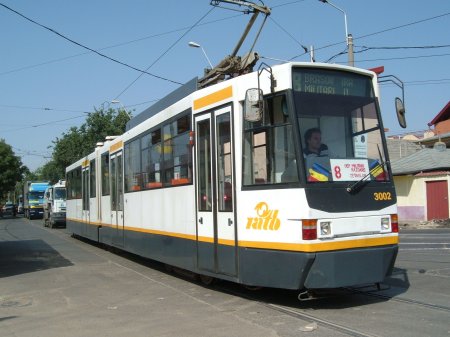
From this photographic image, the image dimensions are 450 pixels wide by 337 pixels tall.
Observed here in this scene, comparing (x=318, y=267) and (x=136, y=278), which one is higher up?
(x=318, y=267)

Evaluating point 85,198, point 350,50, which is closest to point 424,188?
point 350,50

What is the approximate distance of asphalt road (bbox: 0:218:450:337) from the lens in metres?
6.49

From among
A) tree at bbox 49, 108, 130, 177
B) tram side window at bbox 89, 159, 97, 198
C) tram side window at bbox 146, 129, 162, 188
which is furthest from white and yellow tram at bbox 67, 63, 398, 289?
tree at bbox 49, 108, 130, 177

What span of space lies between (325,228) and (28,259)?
1096 centimetres

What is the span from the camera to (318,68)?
7.60 meters

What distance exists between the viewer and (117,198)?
1466cm

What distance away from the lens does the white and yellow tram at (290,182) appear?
23.1 feet

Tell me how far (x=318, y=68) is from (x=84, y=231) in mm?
14361

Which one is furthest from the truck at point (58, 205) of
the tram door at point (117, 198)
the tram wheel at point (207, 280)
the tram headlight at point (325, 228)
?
the tram headlight at point (325, 228)

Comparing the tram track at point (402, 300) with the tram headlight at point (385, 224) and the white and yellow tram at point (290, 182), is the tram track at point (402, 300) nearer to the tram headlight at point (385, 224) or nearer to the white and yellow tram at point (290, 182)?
the white and yellow tram at point (290, 182)

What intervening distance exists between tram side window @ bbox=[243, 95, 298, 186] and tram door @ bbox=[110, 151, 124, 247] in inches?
283

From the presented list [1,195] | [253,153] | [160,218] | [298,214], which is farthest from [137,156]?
[1,195]

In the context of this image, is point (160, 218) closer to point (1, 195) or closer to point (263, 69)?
point (263, 69)

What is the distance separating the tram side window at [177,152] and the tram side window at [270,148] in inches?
75.7
